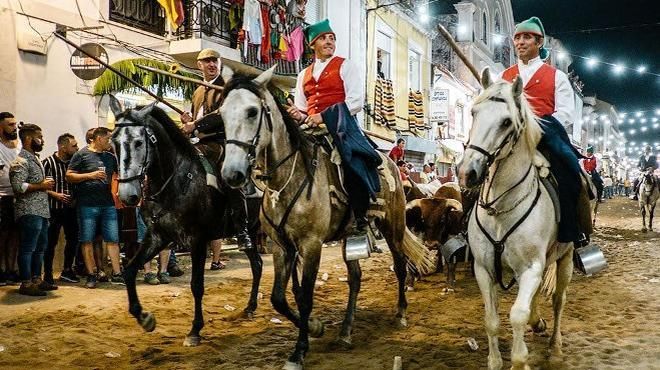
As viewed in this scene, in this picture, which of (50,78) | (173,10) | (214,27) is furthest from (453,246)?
(214,27)

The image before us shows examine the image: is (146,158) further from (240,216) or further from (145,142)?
(240,216)

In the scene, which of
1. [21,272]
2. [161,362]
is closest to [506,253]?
[161,362]

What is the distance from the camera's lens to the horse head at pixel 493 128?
12.6 ft

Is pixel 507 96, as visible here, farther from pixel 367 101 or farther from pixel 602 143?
pixel 602 143

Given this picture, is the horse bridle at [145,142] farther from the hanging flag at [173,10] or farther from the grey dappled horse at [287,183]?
the hanging flag at [173,10]

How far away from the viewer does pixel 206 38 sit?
1320 centimetres

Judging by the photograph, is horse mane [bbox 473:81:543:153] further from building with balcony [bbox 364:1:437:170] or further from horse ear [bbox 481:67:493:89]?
building with balcony [bbox 364:1:437:170]

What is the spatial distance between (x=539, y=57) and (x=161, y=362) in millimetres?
4702

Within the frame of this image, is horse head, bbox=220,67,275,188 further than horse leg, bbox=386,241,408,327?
No

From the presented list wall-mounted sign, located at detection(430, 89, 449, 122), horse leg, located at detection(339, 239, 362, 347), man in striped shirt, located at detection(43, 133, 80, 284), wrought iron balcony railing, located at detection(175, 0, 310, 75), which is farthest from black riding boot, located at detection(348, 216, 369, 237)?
wall-mounted sign, located at detection(430, 89, 449, 122)

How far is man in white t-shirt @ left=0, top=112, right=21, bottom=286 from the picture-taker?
7.91 metres

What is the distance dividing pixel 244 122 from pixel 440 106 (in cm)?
2210

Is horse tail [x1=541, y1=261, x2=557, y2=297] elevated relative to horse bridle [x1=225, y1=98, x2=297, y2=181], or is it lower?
lower

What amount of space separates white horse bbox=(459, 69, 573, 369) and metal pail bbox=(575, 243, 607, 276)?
1023 mm
